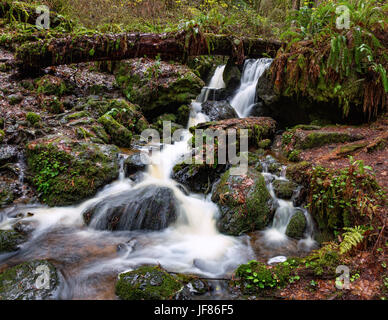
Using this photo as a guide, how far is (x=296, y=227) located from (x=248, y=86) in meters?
6.64

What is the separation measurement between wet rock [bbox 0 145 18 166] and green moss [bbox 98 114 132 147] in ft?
7.10

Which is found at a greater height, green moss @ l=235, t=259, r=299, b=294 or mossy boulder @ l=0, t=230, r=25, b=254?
green moss @ l=235, t=259, r=299, b=294

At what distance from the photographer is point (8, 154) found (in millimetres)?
5281

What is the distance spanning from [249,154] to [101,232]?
3799 mm

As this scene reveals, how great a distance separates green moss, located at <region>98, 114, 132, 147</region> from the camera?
6.82m

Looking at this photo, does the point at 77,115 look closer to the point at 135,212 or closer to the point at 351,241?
the point at 135,212

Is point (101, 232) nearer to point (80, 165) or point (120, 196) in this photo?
point (120, 196)

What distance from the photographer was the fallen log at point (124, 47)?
24.8ft

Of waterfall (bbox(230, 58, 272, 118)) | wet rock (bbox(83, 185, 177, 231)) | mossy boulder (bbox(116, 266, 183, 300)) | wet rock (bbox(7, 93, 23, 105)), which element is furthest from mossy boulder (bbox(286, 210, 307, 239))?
wet rock (bbox(7, 93, 23, 105))

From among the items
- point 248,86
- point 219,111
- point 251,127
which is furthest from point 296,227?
point 248,86

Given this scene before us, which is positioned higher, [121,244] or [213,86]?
[213,86]

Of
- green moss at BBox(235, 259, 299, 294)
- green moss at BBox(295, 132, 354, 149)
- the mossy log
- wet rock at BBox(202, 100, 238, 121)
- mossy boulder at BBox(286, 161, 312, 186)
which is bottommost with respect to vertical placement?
green moss at BBox(235, 259, 299, 294)

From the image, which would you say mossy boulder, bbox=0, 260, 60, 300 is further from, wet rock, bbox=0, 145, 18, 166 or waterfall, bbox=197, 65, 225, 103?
waterfall, bbox=197, 65, 225, 103

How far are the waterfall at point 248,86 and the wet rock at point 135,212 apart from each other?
209 inches
